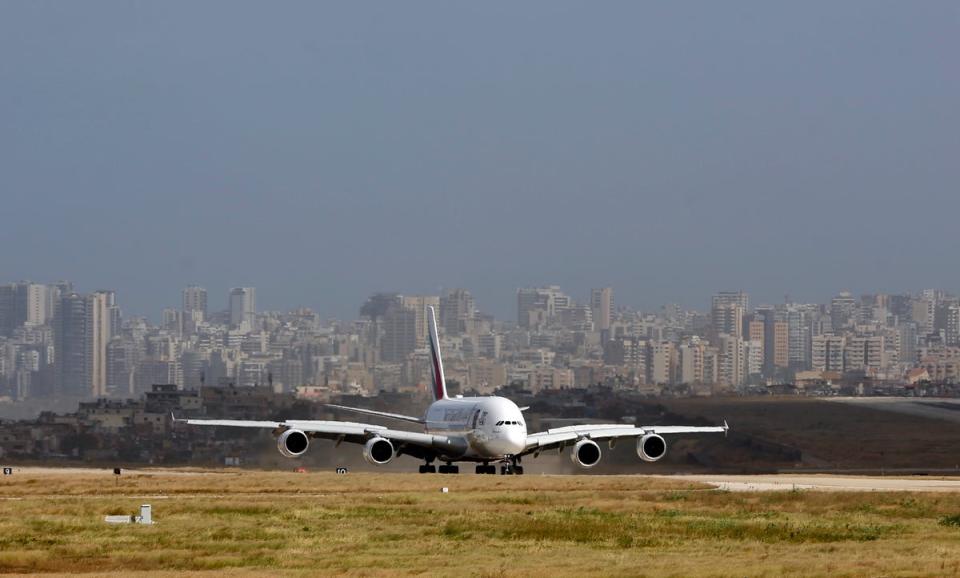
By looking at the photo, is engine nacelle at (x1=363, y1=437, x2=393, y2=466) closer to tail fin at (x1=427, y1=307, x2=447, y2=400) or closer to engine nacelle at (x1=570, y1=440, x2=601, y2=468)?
engine nacelle at (x1=570, y1=440, x2=601, y2=468)

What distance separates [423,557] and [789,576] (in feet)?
22.5

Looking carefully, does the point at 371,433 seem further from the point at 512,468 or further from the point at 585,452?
the point at 585,452

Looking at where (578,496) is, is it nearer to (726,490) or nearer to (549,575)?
(726,490)

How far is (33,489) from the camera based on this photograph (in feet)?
164

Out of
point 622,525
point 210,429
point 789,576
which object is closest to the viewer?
point 789,576

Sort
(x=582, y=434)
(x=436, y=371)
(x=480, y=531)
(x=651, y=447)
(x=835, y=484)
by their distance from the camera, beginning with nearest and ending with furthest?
1. (x=480, y=531)
2. (x=835, y=484)
3. (x=582, y=434)
4. (x=651, y=447)
5. (x=436, y=371)

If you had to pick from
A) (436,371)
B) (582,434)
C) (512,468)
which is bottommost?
(512,468)

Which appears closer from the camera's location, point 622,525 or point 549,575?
point 549,575

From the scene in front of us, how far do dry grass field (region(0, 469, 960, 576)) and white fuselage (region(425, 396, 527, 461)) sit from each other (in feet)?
34.8

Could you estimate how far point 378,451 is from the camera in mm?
63812

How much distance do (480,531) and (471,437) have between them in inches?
1116

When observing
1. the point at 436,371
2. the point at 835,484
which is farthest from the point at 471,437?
the point at 436,371

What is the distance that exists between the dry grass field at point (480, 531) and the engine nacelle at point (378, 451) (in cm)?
1266

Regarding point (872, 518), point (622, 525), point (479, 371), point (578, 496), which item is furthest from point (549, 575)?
point (479, 371)
